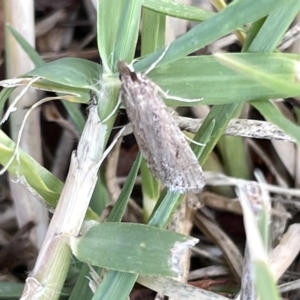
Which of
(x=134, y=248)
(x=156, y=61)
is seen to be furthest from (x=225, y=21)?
(x=134, y=248)

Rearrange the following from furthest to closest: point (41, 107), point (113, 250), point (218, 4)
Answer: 1. point (41, 107)
2. point (218, 4)
3. point (113, 250)

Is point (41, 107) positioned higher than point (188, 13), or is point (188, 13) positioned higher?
point (188, 13)

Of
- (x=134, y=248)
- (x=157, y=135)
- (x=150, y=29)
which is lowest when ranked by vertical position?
(x=134, y=248)

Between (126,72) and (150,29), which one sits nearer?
(126,72)

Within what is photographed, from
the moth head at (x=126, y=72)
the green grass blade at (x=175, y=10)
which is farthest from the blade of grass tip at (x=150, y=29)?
the moth head at (x=126, y=72)

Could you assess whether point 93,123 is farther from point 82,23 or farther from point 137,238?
point 82,23

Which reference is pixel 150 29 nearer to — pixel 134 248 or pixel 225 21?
pixel 225 21

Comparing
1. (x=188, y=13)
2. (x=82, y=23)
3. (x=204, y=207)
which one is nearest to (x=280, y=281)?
(x=204, y=207)

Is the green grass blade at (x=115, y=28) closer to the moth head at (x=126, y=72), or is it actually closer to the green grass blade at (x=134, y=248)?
the moth head at (x=126, y=72)
